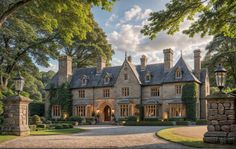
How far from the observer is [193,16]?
14.2 m

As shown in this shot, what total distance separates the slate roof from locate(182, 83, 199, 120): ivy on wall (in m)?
0.93

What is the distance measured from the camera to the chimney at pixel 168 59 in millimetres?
40000

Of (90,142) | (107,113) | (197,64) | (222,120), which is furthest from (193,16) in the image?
(107,113)

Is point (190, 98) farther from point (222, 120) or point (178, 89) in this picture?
point (222, 120)

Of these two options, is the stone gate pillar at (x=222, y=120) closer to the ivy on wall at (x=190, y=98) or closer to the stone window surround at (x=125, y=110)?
the ivy on wall at (x=190, y=98)

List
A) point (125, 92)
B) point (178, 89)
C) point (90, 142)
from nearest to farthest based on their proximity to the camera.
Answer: point (90, 142), point (178, 89), point (125, 92)

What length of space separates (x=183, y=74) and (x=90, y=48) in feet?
64.2

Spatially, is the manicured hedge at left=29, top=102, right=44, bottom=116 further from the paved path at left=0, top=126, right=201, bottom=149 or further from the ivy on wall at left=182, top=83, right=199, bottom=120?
the paved path at left=0, top=126, right=201, bottom=149

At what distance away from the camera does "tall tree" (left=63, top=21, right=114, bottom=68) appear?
2012 inches

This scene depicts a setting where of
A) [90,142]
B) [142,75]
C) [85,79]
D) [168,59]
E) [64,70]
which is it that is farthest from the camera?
[64,70]

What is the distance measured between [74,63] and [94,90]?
11967 mm

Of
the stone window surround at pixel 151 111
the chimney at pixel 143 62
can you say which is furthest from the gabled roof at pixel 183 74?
the chimney at pixel 143 62

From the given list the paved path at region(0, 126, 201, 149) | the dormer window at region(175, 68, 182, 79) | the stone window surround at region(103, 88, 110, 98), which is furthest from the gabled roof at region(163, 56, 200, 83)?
the paved path at region(0, 126, 201, 149)

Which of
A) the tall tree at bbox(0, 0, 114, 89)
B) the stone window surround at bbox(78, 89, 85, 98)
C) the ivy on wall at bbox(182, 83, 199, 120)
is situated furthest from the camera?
the stone window surround at bbox(78, 89, 85, 98)
